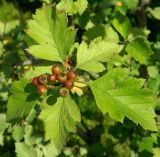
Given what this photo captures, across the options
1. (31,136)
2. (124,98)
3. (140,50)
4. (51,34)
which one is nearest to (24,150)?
(31,136)

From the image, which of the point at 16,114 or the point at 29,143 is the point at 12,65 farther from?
the point at 16,114

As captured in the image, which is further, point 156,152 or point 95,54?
point 156,152

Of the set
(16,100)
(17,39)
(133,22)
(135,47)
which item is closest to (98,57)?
(16,100)

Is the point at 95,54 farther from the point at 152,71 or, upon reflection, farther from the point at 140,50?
the point at 152,71

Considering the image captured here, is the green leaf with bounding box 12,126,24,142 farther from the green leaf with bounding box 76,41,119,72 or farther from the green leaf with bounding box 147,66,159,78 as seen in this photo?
the green leaf with bounding box 76,41,119,72

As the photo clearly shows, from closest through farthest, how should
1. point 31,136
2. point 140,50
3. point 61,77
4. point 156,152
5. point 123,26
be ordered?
point 61,77 → point 156,152 → point 140,50 → point 123,26 → point 31,136

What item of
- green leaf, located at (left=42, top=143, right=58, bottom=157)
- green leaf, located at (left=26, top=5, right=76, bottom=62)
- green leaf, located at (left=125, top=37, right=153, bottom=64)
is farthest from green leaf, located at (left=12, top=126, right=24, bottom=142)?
green leaf, located at (left=26, top=5, right=76, bottom=62)

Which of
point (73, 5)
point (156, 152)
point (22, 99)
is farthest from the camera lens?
point (156, 152)

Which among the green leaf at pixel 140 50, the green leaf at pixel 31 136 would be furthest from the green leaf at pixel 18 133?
the green leaf at pixel 140 50
